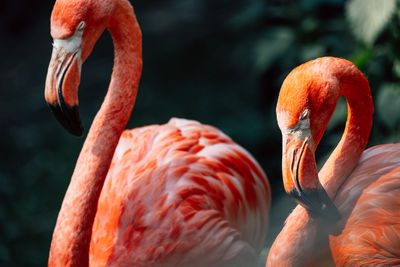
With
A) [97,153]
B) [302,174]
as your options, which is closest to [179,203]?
[97,153]

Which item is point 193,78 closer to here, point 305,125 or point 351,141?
point 351,141

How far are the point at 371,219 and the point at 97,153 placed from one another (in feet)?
3.67

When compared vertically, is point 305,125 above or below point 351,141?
above

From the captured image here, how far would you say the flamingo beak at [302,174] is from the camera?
1.56 metres

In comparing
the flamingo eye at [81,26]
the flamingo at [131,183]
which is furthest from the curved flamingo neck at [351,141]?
the flamingo eye at [81,26]

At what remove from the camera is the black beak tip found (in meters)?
1.81

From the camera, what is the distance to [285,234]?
176 cm

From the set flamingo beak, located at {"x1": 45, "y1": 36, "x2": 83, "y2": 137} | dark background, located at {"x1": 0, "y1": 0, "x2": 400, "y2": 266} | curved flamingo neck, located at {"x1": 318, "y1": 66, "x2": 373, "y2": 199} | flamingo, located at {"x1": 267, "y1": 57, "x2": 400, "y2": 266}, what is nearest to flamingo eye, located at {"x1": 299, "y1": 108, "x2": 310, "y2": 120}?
flamingo, located at {"x1": 267, "y1": 57, "x2": 400, "y2": 266}

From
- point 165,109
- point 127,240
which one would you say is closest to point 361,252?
point 127,240

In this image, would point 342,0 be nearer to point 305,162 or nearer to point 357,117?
point 357,117

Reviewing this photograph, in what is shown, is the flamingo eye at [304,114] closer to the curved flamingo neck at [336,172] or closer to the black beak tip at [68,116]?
the curved flamingo neck at [336,172]

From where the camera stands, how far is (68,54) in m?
1.88

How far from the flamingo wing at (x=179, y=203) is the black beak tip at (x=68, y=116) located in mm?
504

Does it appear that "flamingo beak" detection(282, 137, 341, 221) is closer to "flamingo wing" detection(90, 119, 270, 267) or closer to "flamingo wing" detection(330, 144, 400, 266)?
"flamingo wing" detection(330, 144, 400, 266)
